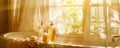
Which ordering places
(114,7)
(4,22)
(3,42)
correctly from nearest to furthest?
(114,7)
(3,42)
(4,22)

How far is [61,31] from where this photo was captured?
299cm

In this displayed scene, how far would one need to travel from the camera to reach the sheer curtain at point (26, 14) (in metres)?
3.19

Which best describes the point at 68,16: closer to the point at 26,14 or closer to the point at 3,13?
the point at 26,14

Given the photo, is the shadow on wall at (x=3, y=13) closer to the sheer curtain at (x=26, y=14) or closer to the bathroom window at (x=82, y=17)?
the sheer curtain at (x=26, y=14)

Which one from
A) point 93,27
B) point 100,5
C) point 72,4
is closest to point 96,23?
point 93,27

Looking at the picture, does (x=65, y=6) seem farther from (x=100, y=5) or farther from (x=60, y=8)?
(x=100, y=5)

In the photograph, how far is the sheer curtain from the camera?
3189 millimetres

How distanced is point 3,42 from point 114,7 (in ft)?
4.97

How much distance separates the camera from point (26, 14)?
3.39 meters

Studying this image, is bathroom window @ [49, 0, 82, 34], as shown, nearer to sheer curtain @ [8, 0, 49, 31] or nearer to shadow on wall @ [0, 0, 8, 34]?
sheer curtain @ [8, 0, 49, 31]

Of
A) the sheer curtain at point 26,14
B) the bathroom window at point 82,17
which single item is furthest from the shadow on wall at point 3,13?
the bathroom window at point 82,17

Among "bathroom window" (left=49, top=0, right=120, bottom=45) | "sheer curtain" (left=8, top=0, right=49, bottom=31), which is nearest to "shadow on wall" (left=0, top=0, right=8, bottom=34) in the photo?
"sheer curtain" (left=8, top=0, right=49, bottom=31)

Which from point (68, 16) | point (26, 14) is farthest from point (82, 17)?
point (26, 14)

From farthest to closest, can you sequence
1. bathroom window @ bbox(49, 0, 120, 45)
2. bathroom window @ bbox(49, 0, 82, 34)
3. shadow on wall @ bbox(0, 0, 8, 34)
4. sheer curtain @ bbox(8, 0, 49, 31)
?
1. shadow on wall @ bbox(0, 0, 8, 34)
2. sheer curtain @ bbox(8, 0, 49, 31)
3. bathroom window @ bbox(49, 0, 82, 34)
4. bathroom window @ bbox(49, 0, 120, 45)
